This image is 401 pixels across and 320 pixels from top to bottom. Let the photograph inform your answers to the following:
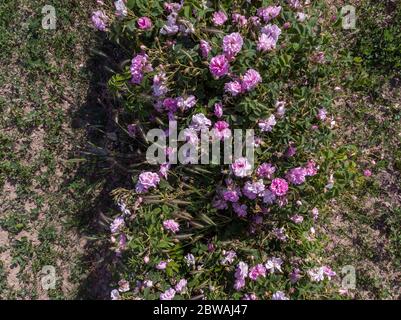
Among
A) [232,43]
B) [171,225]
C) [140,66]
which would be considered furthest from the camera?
[171,225]

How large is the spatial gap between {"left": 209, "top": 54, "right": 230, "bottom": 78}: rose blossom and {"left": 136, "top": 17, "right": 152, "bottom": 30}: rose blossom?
0.55m

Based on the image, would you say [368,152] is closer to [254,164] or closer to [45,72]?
[254,164]

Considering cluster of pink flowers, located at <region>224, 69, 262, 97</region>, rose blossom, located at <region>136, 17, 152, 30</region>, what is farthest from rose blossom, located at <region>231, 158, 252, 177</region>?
rose blossom, located at <region>136, 17, 152, 30</region>

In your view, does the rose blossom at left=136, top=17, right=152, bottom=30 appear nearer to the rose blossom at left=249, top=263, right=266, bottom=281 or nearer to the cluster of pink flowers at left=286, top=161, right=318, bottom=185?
the cluster of pink flowers at left=286, top=161, right=318, bottom=185

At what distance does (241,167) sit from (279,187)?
287mm

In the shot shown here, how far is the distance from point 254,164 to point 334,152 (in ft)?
2.10

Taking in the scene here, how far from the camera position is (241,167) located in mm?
3188

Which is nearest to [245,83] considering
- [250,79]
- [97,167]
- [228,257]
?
[250,79]

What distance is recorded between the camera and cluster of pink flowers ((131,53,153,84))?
3.28 meters

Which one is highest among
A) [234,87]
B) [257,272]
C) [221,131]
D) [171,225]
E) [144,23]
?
[144,23]

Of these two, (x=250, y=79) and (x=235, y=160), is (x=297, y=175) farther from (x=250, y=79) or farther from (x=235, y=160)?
(x=250, y=79)

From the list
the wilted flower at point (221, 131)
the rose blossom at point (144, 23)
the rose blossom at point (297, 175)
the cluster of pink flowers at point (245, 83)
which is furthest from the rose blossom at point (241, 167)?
the rose blossom at point (144, 23)

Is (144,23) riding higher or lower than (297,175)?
higher

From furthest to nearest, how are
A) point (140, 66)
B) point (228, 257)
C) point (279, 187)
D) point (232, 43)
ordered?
point (228, 257) → point (140, 66) → point (279, 187) → point (232, 43)
